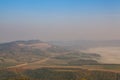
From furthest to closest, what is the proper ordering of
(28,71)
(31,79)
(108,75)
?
(28,71), (108,75), (31,79)

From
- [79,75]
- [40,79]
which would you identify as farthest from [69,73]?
[40,79]

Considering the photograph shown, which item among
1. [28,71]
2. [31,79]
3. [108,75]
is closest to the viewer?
[31,79]

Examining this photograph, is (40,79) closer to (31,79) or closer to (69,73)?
(31,79)

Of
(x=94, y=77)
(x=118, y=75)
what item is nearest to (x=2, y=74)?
(x=94, y=77)

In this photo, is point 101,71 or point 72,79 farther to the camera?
point 101,71

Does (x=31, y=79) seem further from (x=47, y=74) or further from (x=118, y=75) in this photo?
(x=118, y=75)

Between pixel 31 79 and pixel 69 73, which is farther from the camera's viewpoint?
pixel 69 73

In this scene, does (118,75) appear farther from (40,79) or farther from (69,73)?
(40,79)
